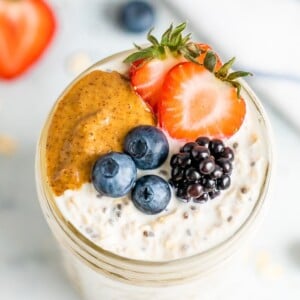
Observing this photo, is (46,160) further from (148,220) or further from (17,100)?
(17,100)

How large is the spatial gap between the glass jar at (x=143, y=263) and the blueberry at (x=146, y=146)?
12 centimetres

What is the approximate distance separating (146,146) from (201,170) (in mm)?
77

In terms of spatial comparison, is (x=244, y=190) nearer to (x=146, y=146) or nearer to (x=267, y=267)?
(x=146, y=146)

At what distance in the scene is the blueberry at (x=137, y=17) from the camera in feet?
5.17

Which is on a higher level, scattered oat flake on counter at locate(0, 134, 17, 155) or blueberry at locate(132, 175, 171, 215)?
scattered oat flake on counter at locate(0, 134, 17, 155)

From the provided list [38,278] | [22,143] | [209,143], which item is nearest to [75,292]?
[38,278]

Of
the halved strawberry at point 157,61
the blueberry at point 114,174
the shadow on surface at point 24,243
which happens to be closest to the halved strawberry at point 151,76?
the halved strawberry at point 157,61

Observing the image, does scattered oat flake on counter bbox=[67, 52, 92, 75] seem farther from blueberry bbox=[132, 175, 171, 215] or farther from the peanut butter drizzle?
blueberry bbox=[132, 175, 171, 215]

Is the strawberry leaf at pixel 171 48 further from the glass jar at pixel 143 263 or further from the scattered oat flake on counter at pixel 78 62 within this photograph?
the scattered oat flake on counter at pixel 78 62

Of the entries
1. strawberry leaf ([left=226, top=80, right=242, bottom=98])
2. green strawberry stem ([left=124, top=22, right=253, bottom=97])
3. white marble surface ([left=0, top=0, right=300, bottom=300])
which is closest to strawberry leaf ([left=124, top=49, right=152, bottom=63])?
green strawberry stem ([left=124, top=22, right=253, bottom=97])

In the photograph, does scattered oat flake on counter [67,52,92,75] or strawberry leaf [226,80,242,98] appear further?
scattered oat flake on counter [67,52,92,75]

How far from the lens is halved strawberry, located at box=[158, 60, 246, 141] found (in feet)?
3.86

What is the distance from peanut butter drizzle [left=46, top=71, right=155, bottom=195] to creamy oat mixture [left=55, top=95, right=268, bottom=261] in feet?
0.09

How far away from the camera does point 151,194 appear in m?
1.13
